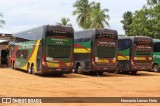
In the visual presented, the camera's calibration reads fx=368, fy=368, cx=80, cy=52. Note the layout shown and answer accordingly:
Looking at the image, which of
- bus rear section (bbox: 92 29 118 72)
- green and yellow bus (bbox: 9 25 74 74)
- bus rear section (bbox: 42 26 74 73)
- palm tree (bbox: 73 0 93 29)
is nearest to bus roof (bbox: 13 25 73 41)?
green and yellow bus (bbox: 9 25 74 74)

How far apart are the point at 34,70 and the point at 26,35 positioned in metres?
3.95

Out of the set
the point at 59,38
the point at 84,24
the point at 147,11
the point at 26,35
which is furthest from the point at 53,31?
the point at 84,24

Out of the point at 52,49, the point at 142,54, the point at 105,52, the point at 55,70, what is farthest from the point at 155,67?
the point at 52,49

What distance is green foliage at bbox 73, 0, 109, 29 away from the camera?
2124 inches

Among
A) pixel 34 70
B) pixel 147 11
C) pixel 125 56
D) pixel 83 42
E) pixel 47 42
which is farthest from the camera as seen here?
pixel 147 11

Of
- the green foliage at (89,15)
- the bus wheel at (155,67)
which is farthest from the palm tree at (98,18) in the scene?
the bus wheel at (155,67)

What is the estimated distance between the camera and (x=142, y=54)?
91.0ft

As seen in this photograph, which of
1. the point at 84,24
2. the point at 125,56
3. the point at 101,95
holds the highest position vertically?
the point at 84,24

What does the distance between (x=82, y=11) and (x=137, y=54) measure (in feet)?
108

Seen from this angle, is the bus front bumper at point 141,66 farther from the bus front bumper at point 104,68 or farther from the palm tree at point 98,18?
the palm tree at point 98,18

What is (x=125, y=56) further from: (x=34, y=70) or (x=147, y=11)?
(x=147, y=11)

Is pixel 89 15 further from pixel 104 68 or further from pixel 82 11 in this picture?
pixel 104 68

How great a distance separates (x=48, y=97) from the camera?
13656mm

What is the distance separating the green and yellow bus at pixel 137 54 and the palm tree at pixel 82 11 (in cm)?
2957
